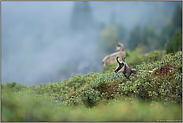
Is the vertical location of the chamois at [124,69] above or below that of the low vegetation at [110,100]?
above

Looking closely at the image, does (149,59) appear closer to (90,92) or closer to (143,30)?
(90,92)

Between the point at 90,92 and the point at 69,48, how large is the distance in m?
7.52

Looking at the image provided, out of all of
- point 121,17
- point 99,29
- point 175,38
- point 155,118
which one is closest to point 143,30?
point 121,17

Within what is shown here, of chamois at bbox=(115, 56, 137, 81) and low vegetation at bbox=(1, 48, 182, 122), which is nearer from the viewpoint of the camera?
low vegetation at bbox=(1, 48, 182, 122)

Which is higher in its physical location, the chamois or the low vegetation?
the chamois

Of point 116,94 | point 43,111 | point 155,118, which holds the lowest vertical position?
point 155,118

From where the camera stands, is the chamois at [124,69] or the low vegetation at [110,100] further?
the chamois at [124,69]

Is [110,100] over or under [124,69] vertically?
under

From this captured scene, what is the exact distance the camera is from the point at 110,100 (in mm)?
2971

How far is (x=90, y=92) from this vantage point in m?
3.20

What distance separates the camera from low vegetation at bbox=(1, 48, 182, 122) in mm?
1153

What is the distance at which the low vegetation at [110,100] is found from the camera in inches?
45.4

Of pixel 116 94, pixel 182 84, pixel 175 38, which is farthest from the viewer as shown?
pixel 175 38

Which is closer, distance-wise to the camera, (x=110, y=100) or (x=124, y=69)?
(x=110, y=100)
